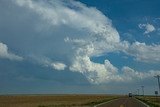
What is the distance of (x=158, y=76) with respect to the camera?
101 meters

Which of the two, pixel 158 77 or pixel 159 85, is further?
pixel 158 77

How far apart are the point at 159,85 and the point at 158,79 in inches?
183

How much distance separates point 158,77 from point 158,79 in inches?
68.4

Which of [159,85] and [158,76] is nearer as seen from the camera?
[159,85]

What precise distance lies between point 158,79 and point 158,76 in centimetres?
285

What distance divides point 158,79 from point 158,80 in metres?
0.75

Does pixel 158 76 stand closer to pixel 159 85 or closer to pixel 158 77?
pixel 158 77

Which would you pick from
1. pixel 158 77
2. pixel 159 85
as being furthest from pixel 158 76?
pixel 159 85

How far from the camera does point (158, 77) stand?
328 ft

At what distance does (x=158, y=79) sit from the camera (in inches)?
3868

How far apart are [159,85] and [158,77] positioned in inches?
251
